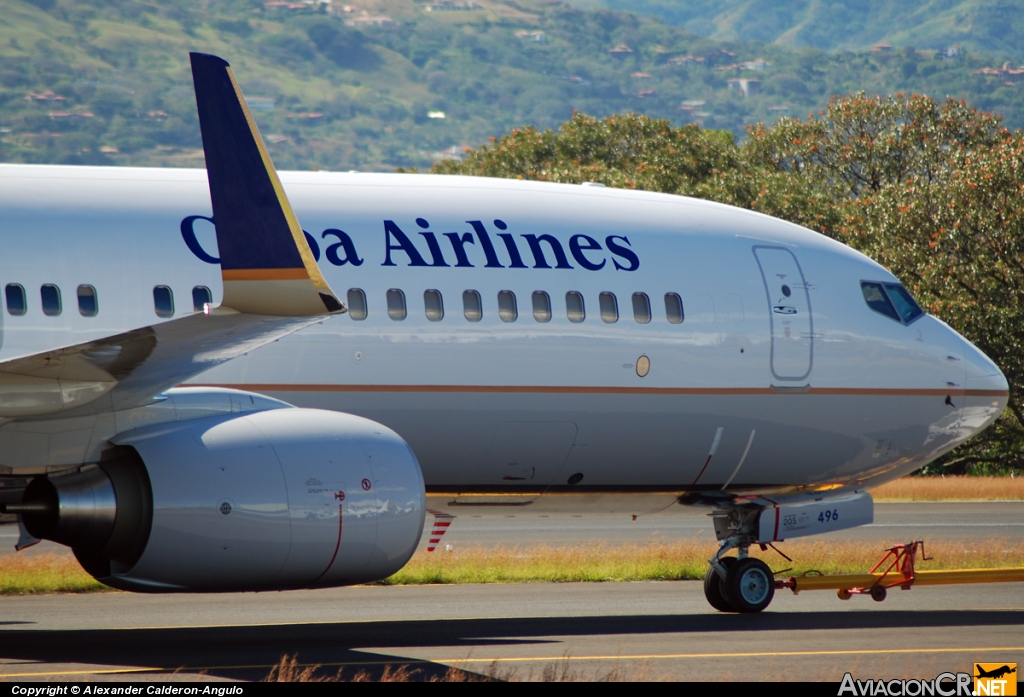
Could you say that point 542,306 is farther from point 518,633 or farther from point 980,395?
point 980,395

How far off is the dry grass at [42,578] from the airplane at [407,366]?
6639 mm

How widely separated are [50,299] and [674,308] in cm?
637

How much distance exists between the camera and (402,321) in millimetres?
12898

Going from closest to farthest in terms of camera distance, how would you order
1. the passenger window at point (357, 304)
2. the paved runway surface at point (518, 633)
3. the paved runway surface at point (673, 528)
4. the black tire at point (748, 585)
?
the paved runway surface at point (518, 633)
the passenger window at point (357, 304)
the black tire at point (748, 585)
the paved runway surface at point (673, 528)

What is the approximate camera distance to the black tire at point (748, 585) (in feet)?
49.1

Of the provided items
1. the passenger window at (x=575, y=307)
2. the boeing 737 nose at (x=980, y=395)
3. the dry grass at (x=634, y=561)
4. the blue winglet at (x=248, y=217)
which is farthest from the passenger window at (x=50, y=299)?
the boeing 737 nose at (x=980, y=395)

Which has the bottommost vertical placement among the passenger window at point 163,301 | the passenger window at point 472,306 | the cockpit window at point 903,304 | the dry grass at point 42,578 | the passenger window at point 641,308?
the dry grass at point 42,578

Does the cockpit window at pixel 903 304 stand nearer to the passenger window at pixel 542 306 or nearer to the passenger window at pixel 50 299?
the passenger window at pixel 542 306

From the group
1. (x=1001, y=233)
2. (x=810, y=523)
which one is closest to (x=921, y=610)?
(x=810, y=523)

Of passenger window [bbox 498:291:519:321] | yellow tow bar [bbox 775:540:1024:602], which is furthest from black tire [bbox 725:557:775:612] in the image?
passenger window [bbox 498:291:519:321]

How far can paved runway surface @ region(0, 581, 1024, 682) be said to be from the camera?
11297 mm

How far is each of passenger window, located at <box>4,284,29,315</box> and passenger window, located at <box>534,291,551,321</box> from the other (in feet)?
16.1

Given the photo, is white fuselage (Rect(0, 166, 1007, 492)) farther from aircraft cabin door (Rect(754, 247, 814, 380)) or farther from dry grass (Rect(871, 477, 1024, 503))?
dry grass (Rect(871, 477, 1024, 503))

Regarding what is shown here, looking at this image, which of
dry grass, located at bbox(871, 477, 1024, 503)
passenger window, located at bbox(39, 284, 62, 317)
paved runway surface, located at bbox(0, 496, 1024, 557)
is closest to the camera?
passenger window, located at bbox(39, 284, 62, 317)
